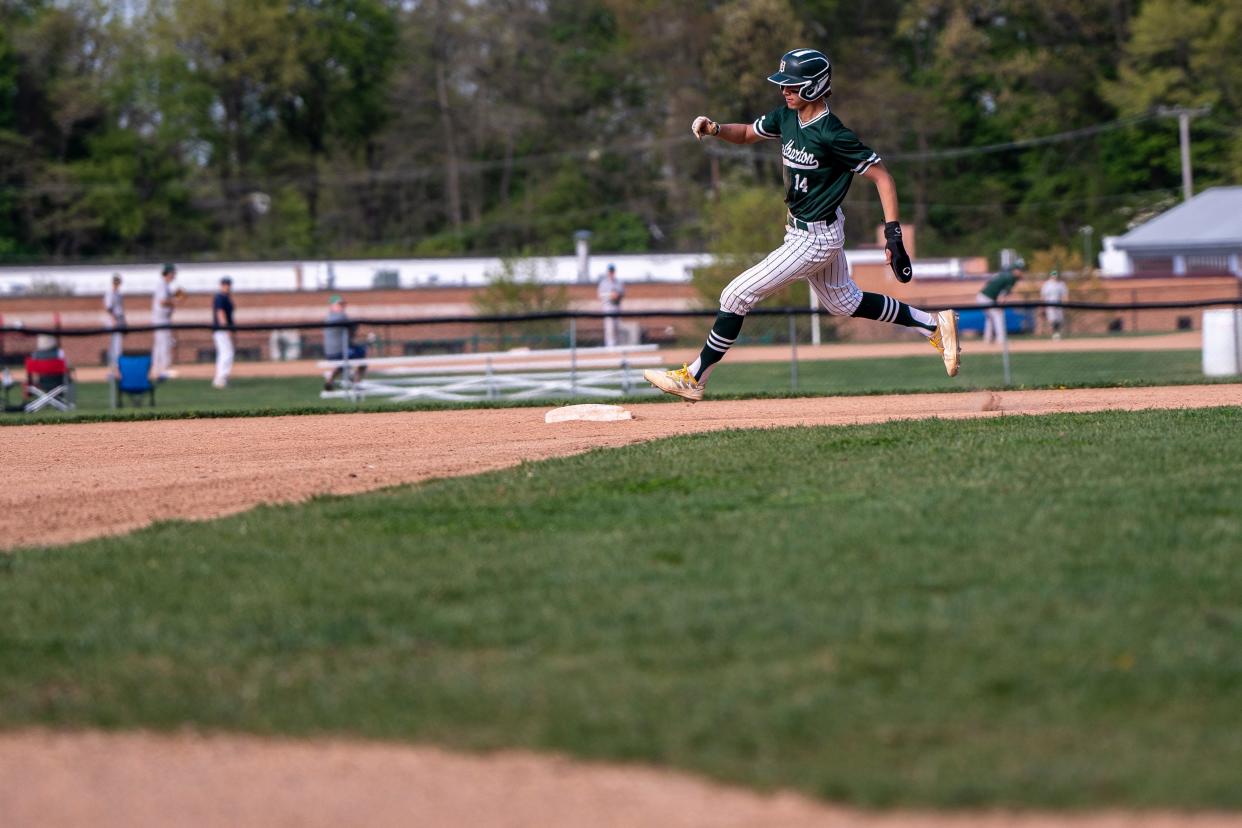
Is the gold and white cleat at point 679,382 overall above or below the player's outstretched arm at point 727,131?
below

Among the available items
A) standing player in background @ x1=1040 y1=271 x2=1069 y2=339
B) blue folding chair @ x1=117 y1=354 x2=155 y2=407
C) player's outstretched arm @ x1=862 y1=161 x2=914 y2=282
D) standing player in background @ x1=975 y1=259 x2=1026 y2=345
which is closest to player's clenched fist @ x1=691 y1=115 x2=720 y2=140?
player's outstretched arm @ x1=862 y1=161 x2=914 y2=282

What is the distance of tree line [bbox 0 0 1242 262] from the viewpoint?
208 ft

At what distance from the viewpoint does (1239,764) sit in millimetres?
3973

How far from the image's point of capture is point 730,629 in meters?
5.20

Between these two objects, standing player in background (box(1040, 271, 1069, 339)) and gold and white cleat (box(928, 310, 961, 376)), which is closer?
gold and white cleat (box(928, 310, 961, 376))

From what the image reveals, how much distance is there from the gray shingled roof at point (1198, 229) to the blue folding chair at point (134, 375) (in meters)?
37.2

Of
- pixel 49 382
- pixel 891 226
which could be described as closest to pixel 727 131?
pixel 891 226

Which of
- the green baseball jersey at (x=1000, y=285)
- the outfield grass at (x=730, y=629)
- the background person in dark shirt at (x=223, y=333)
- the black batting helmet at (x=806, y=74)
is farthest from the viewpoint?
the green baseball jersey at (x=1000, y=285)

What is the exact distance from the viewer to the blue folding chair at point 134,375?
20672 mm

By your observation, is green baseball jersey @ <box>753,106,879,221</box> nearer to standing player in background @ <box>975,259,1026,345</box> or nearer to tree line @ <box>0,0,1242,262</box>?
standing player in background @ <box>975,259,1026,345</box>

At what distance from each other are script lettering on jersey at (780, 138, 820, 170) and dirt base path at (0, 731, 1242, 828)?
6.87 meters

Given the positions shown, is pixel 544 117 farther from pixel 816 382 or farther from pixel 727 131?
pixel 727 131

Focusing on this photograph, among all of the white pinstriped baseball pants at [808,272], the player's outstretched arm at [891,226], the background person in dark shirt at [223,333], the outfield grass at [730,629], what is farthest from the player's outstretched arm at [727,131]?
the background person in dark shirt at [223,333]

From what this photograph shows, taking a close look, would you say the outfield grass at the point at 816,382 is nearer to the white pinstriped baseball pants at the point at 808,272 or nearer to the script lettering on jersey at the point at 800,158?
the white pinstriped baseball pants at the point at 808,272
